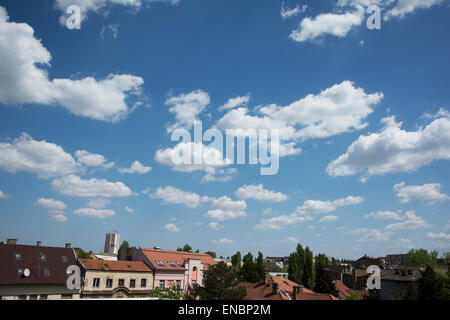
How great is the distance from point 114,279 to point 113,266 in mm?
1767

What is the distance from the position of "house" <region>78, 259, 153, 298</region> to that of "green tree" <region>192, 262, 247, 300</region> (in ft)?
30.4

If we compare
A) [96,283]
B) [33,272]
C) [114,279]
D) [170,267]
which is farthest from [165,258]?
[33,272]

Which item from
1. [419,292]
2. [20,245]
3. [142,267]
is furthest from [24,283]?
[419,292]

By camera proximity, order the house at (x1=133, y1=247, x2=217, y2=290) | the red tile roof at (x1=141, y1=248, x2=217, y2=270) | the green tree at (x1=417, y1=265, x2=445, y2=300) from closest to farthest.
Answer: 1. the green tree at (x1=417, y1=265, x2=445, y2=300)
2. the house at (x1=133, y1=247, x2=217, y2=290)
3. the red tile roof at (x1=141, y1=248, x2=217, y2=270)

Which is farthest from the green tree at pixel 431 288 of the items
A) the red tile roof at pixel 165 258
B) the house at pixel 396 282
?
the red tile roof at pixel 165 258

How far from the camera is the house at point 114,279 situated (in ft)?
136

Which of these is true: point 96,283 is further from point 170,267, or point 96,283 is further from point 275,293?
point 275,293

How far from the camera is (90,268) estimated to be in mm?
41969

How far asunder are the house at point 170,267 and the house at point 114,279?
5.00ft

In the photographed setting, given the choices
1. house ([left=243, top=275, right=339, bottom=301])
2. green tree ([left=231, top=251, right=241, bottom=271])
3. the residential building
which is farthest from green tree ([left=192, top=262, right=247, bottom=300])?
the residential building

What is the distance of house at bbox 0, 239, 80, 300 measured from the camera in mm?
37000

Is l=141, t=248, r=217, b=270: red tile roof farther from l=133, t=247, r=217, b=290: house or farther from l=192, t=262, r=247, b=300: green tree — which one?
l=192, t=262, r=247, b=300: green tree

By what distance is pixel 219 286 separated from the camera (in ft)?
130
